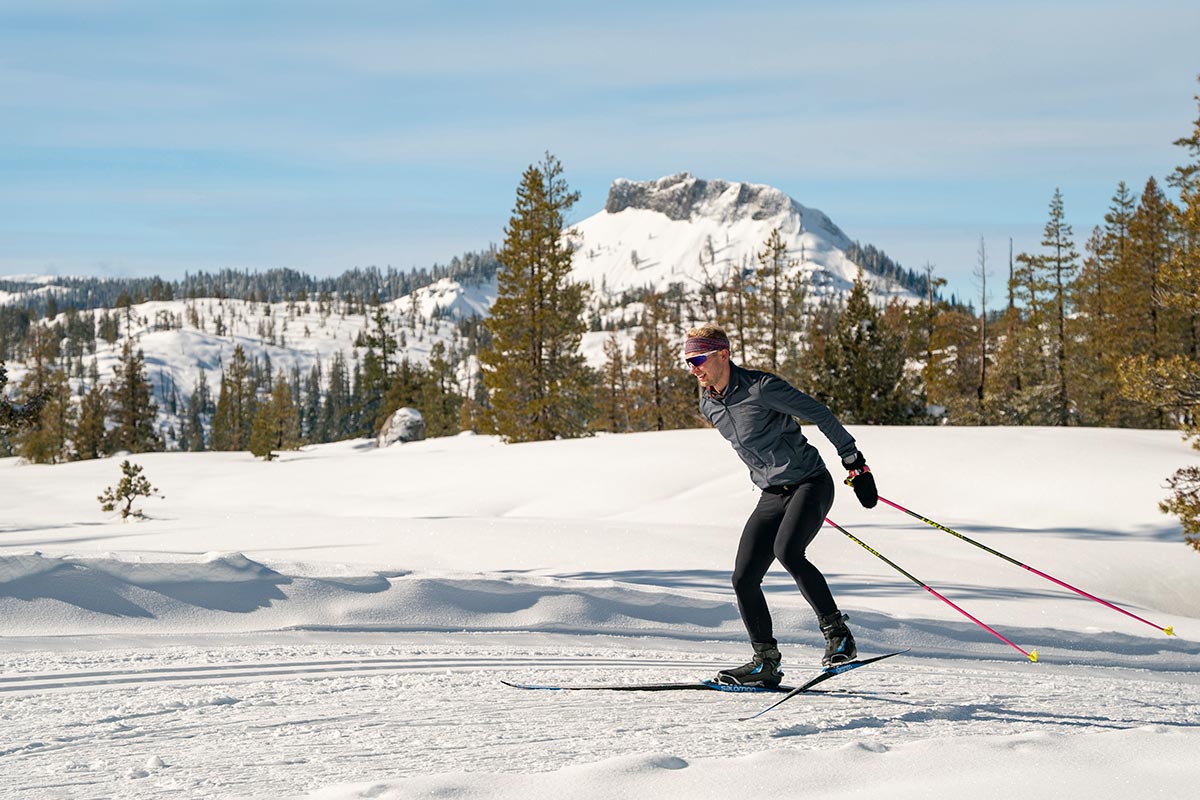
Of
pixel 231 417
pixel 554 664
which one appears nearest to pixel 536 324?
pixel 554 664

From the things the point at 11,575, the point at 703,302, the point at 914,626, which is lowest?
the point at 914,626

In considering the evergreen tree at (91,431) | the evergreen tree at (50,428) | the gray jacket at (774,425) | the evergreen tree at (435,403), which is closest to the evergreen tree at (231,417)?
the evergreen tree at (50,428)

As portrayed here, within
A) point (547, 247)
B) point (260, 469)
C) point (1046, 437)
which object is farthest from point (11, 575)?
point (547, 247)

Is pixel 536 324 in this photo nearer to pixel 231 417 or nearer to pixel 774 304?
pixel 774 304

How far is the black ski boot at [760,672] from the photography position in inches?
206

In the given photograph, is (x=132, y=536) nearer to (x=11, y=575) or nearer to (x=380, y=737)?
(x=11, y=575)

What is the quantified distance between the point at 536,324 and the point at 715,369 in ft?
99.6

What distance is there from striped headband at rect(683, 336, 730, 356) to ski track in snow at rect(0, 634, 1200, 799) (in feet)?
6.31

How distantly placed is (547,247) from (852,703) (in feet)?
103

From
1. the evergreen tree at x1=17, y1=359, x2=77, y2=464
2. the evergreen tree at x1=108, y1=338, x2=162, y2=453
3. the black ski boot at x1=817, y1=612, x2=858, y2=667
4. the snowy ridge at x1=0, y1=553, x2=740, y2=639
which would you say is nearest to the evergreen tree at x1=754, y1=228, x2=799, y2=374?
the snowy ridge at x1=0, y1=553, x2=740, y2=639

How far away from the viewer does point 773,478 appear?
516 cm

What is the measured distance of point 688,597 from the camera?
835cm

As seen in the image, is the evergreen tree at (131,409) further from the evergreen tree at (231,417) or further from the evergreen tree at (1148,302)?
the evergreen tree at (1148,302)

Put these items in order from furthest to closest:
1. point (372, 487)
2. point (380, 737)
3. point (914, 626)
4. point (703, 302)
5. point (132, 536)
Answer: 1. point (703, 302)
2. point (372, 487)
3. point (132, 536)
4. point (914, 626)
5. point (380, 737)
